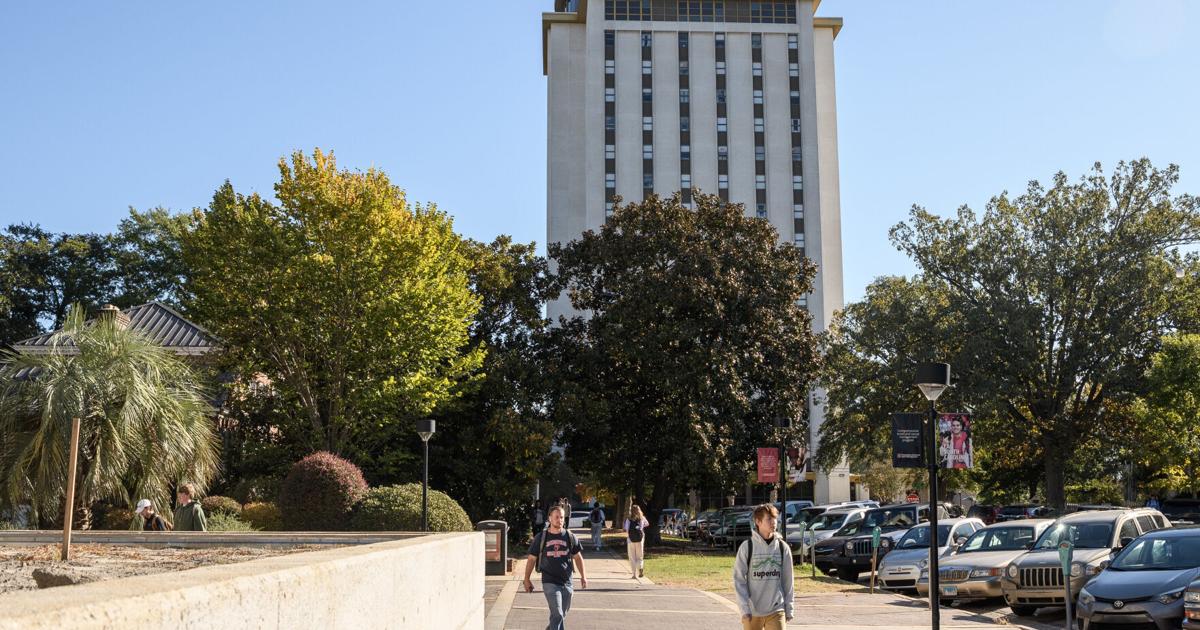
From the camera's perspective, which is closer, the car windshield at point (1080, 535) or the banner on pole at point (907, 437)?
the banner on pole at point (907, 437)

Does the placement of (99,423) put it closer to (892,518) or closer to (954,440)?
(954,440)

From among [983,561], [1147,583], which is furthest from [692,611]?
[1147,583]

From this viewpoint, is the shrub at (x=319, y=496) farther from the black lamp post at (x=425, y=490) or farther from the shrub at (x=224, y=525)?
the shrub at (x=224, y=525)

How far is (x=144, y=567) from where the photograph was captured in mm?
8008

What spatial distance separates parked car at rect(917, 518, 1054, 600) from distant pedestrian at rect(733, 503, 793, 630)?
10263 millimetres

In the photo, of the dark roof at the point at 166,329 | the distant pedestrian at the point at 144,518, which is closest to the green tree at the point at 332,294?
the dark roof at the point at 166,329

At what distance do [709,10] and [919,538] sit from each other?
72707 millimetres

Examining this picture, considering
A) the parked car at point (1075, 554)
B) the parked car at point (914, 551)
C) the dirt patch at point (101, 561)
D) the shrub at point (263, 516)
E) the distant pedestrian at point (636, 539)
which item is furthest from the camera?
the shrub at point (263, 516)

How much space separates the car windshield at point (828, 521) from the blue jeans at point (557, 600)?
A: 812 inches

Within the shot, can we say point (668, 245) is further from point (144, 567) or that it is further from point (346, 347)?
point (144, 567)

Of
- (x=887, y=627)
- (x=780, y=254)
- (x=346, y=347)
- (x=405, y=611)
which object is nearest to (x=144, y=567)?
(x=405, y=611)

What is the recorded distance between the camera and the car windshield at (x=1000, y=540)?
20.2m

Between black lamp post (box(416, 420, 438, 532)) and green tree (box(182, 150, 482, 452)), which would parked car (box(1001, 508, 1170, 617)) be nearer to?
black lamp post (box(416, 420, 438, 532))

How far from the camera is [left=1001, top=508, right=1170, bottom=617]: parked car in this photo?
17219mm
